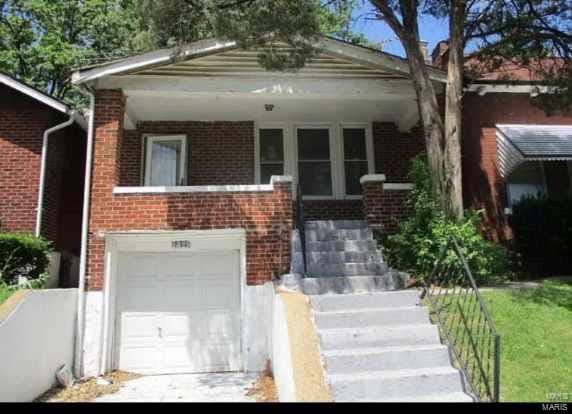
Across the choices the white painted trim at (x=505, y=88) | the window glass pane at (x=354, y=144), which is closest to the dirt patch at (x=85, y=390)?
the window glass pane at (x=354, y=144)

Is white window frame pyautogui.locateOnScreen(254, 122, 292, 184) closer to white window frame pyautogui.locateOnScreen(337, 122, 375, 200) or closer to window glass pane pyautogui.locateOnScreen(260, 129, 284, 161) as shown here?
window glass pane pyautogui.locateOnScreen(260, 129, 284, 161)

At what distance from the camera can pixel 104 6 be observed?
23078 mm

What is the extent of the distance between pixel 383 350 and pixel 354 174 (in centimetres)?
647

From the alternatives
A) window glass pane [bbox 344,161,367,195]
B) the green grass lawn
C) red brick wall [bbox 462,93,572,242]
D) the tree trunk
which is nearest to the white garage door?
window glass pane [bbox 344,161,367,195]

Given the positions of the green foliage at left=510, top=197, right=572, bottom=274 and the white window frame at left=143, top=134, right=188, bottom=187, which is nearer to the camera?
the green foliage at left=510, top=197, right=572, bottom=274

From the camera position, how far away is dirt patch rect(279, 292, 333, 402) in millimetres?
5600

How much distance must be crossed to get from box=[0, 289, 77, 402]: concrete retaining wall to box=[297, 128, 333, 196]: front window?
221 inches

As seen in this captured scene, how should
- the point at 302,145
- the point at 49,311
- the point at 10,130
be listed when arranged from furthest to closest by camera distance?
1. the point at 302,145
2. the point at 10,130
3. the point at 49,311

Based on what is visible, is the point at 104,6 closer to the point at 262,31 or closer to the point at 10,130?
the point at 10,130

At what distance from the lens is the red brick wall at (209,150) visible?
1194 centimetres

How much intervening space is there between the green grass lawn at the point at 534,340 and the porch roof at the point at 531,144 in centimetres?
348

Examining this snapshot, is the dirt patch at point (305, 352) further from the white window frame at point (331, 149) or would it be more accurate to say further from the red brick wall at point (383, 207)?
the white window frame at point (331, 149)
